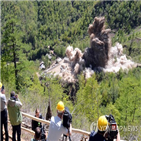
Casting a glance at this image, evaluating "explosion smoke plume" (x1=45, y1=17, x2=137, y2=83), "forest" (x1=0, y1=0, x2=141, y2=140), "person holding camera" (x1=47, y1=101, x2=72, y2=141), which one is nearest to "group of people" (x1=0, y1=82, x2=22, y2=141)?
"person holding camera" (x1=47, y1=101, x2=72, y2=141)

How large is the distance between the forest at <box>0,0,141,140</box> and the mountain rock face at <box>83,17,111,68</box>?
9.58 ft

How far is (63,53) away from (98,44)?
125ft

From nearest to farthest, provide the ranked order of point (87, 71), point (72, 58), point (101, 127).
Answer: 1. point (101, 127)
2. point (87, 71)
3. point (72, 58)

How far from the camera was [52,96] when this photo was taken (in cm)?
2181

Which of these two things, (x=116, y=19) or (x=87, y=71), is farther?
(x=116, y=19)

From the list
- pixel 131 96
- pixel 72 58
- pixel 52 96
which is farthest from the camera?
pixel 72 58

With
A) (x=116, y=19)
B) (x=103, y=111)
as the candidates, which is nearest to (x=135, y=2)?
(x=116, y=19)

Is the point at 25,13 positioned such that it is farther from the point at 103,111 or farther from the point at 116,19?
the point at 103,111

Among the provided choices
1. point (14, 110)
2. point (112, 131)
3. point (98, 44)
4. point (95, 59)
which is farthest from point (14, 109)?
point (95, 59)

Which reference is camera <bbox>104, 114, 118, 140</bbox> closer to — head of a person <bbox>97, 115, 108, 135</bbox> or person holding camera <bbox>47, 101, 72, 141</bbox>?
head of a person <bbox>97, 115, 108, 135</bbox>

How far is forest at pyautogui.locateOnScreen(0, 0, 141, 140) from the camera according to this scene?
18.5 metres

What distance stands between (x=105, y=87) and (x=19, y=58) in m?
13.8

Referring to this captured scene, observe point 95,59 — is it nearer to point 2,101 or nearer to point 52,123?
point 2,101

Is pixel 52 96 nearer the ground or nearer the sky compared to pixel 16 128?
nearer the ground
